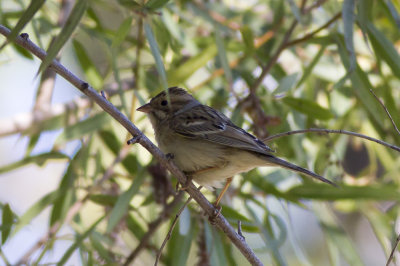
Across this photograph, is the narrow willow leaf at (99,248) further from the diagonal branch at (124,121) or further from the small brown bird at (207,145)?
the diagonal branch at (124,121)

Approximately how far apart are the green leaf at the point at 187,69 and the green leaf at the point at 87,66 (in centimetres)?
54

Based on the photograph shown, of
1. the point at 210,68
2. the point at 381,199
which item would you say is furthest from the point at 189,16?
the point at 381,199

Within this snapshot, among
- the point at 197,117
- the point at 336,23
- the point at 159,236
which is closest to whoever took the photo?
the point at 197,117

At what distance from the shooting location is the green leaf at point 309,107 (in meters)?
3.37

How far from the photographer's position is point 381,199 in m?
3.50

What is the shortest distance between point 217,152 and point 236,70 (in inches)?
47.4

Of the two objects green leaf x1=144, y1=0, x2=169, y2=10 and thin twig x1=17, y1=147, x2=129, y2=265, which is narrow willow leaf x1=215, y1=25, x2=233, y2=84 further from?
thin twig x1=17, y1=147, x2=129, y2=265

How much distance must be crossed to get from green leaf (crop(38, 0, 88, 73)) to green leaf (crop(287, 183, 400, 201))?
185 centimetres

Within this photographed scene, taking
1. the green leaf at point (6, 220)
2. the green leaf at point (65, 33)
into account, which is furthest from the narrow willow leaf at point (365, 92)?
the green leaf at point (6, 220)

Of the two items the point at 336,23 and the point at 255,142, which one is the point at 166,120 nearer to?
the point at 255,142

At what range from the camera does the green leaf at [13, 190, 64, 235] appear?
125 inches

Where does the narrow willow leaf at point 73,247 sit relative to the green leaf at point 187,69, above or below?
below

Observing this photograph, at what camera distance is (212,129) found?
329cm

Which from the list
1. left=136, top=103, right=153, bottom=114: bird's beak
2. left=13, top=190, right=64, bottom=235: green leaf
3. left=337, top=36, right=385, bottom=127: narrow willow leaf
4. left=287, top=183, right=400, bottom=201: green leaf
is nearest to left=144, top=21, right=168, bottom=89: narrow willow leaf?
left=136, top=103, right=153, bottom=114: bird's beak
